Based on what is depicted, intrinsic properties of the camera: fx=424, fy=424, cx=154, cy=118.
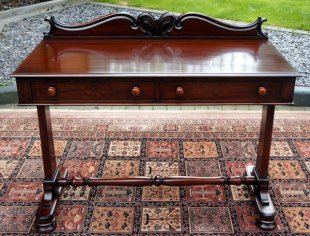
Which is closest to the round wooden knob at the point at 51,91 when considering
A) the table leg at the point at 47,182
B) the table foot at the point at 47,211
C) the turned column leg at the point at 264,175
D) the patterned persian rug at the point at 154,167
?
the table leg at the point at 47,182

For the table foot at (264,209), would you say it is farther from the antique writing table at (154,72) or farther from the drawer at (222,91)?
the drawer at (222,91)

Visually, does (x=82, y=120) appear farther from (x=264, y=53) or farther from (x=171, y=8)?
(x=171, y=8)

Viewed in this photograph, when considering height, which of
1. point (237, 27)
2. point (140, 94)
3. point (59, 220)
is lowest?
point (59, 220)

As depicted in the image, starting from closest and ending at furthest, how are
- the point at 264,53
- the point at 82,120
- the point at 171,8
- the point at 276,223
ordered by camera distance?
the point at 264,53
the point at 276,223
the point at 82,120
the point at 171,8

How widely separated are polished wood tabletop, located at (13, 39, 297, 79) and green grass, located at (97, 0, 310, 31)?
4.14m

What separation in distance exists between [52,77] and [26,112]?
2.07m

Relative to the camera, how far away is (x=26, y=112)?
426cm

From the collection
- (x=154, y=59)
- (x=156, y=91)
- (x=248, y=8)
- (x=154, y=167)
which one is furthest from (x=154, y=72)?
(x=248, y=8)

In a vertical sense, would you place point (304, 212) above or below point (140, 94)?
below

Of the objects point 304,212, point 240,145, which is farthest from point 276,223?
point 240,145

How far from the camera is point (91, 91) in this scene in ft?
7.87

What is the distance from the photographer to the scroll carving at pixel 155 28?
281 centimetres

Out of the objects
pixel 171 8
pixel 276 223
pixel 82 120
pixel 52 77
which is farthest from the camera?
pixel 171 8

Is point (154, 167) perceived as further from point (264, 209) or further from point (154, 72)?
point (154, 72)
